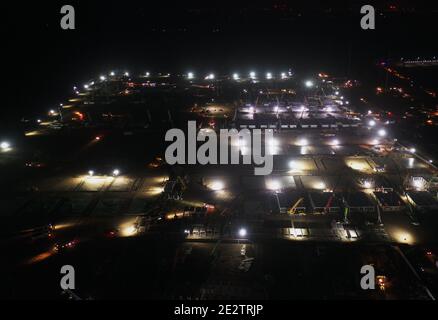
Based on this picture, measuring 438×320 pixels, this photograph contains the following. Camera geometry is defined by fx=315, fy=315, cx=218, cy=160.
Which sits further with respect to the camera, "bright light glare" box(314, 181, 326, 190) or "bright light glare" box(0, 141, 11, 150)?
"bright light glare" box(0, 141, 11, 150)

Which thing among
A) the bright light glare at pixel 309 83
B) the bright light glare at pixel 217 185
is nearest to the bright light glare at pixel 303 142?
the bright light glare at pixel 217 185

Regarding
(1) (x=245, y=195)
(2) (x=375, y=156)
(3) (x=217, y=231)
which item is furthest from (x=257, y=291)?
(2) (x=375, y=156)

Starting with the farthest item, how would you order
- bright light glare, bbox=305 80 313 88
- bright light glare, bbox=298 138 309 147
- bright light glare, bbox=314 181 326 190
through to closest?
bright light glare, bbox=305 80 313 88 < bright light glare, bbox=298 138 309 147 < bright light glare, bbox=314 181 326 190

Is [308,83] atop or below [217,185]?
atop

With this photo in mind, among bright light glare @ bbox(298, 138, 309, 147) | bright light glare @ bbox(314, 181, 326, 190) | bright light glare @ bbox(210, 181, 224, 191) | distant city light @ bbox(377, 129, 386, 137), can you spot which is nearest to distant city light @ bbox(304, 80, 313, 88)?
distant city light @ bbox(377, 129, 386, 137)

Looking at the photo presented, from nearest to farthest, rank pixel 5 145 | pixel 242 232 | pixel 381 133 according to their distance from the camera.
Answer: pixel 242 232, pixel 381 133, pixel 5 145

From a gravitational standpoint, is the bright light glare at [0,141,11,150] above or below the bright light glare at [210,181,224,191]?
above

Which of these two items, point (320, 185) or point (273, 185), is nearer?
point (320, 185)

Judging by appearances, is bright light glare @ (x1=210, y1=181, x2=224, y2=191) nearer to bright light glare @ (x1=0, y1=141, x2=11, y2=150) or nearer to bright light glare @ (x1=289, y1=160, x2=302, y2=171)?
bright light glare @ (x1=289, y1=160, x2=302, y2=171)

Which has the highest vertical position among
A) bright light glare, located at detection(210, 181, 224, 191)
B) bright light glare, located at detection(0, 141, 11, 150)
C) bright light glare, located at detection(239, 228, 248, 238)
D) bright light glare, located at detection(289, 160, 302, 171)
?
bright light glare, located at detection(0, 141, 11, 150)

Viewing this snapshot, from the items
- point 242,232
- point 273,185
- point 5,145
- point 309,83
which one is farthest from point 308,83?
point 5,145

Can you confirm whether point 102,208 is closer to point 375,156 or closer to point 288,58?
point 375,156

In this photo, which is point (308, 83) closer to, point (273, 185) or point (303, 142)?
point (303, 142)
